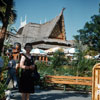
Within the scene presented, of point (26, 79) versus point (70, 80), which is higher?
point (26, 79)

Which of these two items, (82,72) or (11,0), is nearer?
(11,0)

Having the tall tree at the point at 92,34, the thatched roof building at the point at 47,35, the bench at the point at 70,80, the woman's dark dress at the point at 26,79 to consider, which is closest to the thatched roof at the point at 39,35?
the thatched roof building at the point at 47,35

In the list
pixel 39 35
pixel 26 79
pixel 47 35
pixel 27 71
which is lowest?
pixel 26 79

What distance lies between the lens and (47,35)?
1271 inches

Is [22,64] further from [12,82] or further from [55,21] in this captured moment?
[55,21]

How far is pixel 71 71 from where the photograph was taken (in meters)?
12.4

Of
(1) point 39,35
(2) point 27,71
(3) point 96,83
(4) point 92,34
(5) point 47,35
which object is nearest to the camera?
(3) point 96,83

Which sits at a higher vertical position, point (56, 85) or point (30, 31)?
point (30, 31)

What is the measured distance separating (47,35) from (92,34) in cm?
2243

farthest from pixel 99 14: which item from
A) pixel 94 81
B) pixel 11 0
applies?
pixel 94 81

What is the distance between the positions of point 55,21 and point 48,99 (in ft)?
91.5

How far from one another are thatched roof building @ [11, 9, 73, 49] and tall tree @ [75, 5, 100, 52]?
12415 mm

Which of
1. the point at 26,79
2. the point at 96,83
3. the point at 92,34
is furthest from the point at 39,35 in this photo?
Answer: the point at 96,83

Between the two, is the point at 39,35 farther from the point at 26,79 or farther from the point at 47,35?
the point at 26,79
